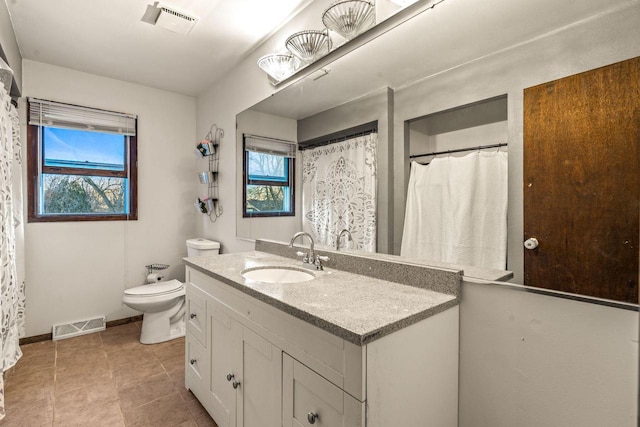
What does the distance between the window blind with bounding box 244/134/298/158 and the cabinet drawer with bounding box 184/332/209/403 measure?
126 centimetres

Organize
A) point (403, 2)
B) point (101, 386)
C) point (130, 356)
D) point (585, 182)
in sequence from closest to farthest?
point (585, 182)
point (403, 2)
point (101, 386)
point (130, 356)

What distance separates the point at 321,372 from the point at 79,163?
3.06 meters

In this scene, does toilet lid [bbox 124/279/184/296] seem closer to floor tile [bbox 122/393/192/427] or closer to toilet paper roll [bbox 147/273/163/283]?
toilet paper roll [bbox 147/273/163/283]

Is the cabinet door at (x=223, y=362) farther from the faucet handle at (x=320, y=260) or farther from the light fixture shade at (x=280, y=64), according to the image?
the light fixture shade at (x=280, y=64)

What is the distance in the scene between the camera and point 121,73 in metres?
2.86

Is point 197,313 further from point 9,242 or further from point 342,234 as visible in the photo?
point 9,242

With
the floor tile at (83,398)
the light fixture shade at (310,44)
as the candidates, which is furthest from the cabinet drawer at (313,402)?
the light fixture shade at (310,44)

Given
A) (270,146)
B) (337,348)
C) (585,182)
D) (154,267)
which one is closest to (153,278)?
(154,267)

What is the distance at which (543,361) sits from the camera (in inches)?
38.9

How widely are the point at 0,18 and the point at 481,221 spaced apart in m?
2.76

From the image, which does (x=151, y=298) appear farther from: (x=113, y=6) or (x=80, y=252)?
(x=113, y=6)

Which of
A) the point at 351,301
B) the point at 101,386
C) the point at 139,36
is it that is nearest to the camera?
the point at 351,301

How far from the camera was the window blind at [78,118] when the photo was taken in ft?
8.64

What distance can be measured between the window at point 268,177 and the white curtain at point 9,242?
1.40m
